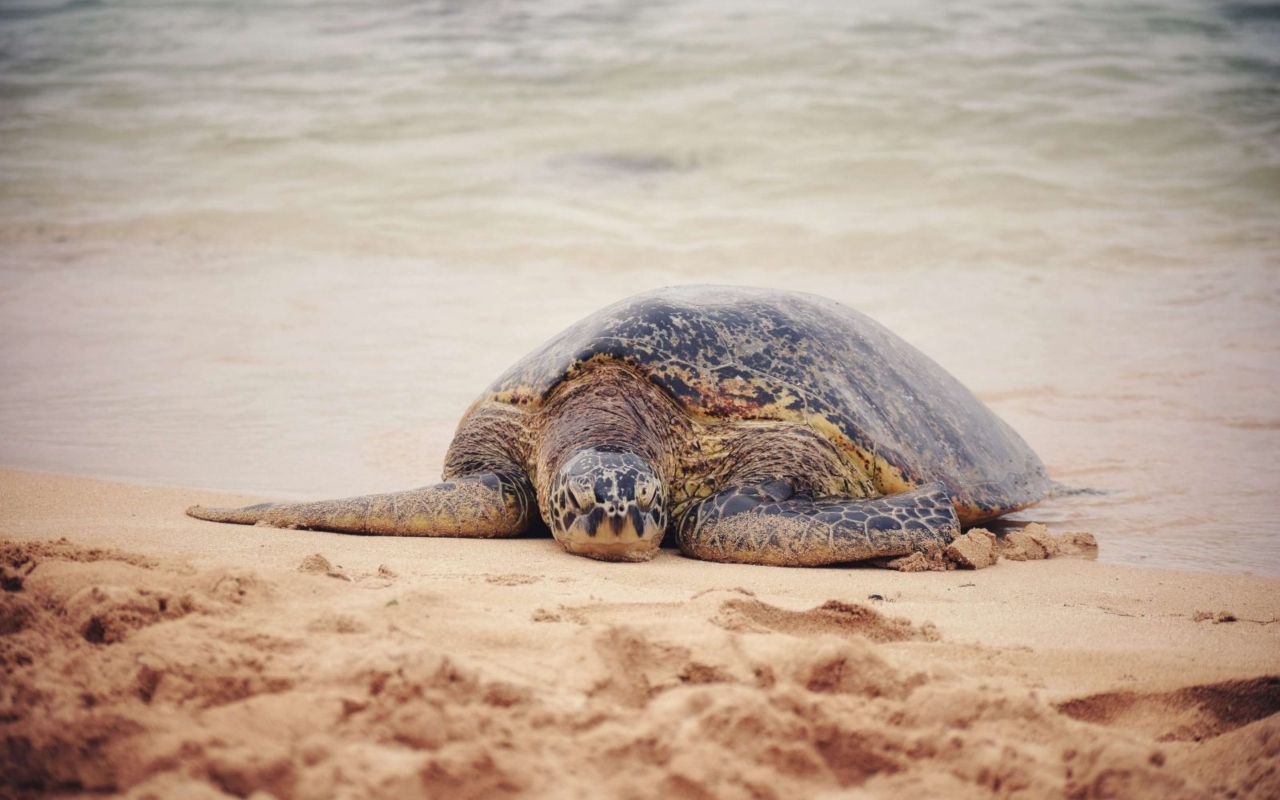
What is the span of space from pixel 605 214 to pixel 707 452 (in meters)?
8.53

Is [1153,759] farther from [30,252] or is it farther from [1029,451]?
[30,252]

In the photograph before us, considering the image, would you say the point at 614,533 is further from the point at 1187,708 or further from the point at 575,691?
the point at 1187,708

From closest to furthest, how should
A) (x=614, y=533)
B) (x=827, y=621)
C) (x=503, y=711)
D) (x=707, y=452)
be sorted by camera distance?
(x=503, y=711), (x=827, y=621), (x=614, y=533), (x=707, y=452)

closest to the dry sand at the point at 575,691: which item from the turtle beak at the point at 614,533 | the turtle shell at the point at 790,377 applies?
the turtle beak at the point at 614,533

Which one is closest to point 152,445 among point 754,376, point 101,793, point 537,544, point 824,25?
point 537,544

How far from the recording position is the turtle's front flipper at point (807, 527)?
3.62 m

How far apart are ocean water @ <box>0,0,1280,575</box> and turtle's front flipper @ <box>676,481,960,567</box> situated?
1023 mm

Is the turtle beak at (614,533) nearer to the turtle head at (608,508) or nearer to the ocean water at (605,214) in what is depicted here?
the turtle head at (608,508)

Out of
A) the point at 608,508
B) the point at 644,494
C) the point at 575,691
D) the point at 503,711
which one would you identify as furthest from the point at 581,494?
the point at 503,711

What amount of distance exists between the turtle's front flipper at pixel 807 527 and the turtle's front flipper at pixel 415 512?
69 cm

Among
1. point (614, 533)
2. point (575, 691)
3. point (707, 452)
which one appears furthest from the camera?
point (707, 452)

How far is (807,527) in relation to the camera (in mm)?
3645

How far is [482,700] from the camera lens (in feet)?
5.93

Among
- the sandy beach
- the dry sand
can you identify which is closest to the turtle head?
the sandy beach
